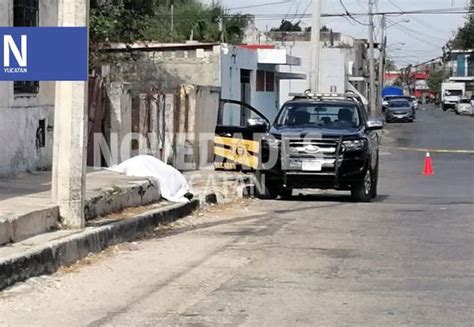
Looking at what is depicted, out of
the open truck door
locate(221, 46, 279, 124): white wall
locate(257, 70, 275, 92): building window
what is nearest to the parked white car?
locate(257, 70, 275, 92): building window

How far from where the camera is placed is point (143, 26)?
2641 cm

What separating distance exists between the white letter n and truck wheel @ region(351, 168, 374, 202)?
8535 mm

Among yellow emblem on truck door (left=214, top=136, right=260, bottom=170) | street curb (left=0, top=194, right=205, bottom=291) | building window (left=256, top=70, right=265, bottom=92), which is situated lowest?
street curb (left=0, top=194, right=205, bottom=291)

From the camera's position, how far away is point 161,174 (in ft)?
48.5

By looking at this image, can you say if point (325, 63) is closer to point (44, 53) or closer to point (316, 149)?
point (316, 149)

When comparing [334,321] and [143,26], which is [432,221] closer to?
[334,321]

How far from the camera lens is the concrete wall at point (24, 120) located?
45.4ft

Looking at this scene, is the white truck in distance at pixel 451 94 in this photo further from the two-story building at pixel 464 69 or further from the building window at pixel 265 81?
the building window at pixel 265 81

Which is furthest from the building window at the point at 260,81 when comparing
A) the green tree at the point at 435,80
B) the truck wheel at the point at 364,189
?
the green tree at the point at 435,80

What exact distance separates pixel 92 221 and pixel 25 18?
4992 mm

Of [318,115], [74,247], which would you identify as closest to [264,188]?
[318,115]

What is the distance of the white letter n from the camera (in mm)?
10125

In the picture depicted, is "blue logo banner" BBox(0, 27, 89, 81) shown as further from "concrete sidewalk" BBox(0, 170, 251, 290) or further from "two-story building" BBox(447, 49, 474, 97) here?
"two-story building" BBox(447, 49, 474, 97)

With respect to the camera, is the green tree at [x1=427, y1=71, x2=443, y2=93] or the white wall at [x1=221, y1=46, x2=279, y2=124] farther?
the green tree at [x1=427, y1=71, x2=443, y2=93]
